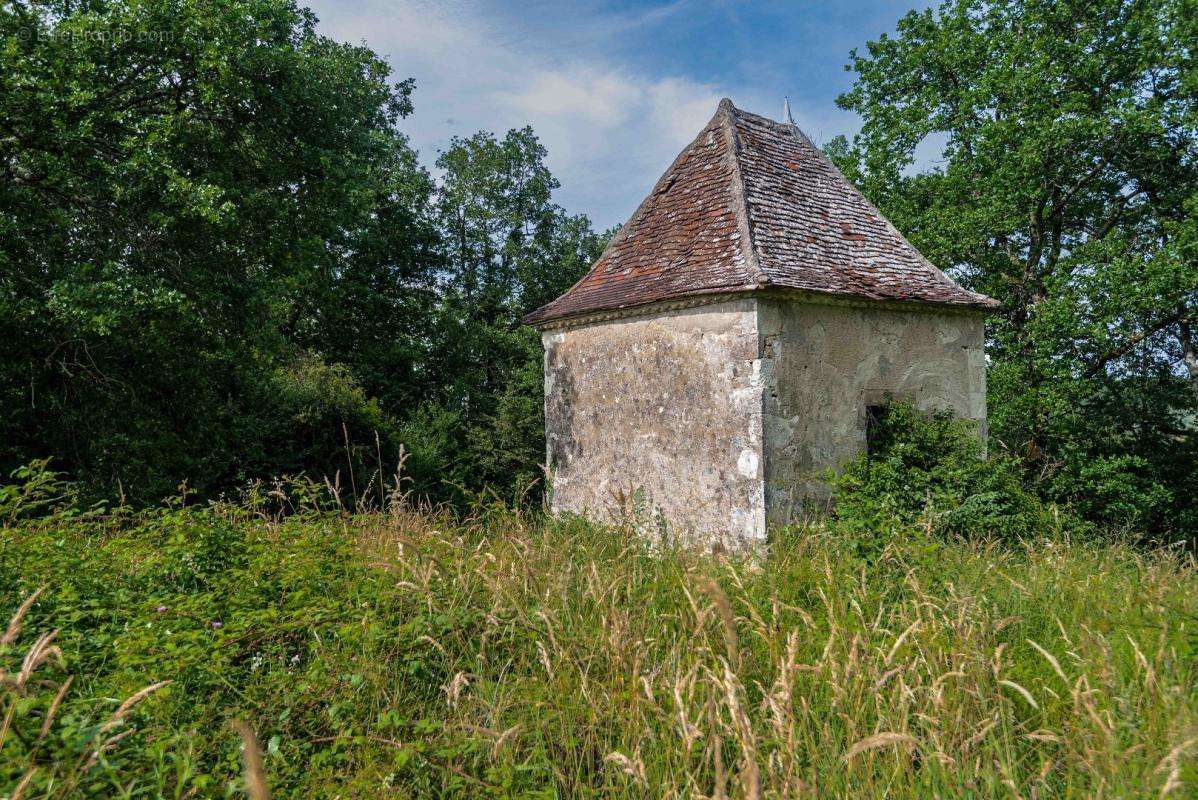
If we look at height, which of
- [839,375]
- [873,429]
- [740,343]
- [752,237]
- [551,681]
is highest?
[752,237]

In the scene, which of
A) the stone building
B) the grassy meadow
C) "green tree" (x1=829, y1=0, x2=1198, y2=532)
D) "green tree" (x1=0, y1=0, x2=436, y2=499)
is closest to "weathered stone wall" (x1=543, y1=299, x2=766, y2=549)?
the stone building

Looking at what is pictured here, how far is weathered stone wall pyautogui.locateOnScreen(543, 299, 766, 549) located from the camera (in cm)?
727

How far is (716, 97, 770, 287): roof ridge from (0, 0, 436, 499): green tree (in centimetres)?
616

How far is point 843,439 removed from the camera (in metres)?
7.77

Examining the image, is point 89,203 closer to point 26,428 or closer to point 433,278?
point 26,428

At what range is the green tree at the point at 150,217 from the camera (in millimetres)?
8125

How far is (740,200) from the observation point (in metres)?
8.45

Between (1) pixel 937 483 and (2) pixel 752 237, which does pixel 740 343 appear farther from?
(1) pixel 937 483

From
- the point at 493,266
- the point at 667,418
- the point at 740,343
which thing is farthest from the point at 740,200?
the point at 493,266

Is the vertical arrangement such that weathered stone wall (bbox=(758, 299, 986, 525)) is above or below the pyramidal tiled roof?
below

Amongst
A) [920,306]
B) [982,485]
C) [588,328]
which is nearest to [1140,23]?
[920,306]

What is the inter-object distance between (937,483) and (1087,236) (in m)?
10.7

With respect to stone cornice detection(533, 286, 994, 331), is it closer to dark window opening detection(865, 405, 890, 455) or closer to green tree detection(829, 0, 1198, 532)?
dark window opening detection(865, 405, 890, 455)

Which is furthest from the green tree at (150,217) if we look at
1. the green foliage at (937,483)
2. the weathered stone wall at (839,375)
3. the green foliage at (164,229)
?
the green foliage at (937,483)
